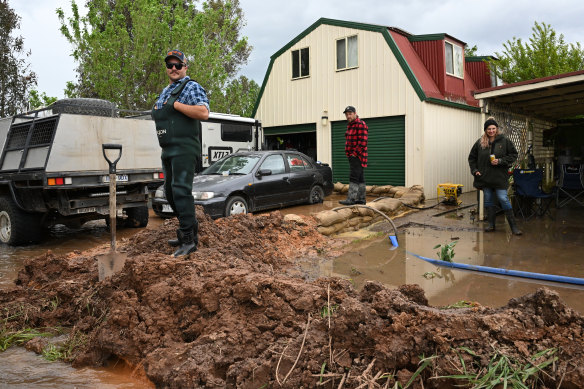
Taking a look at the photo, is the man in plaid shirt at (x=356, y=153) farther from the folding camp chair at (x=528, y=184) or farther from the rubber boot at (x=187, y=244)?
the rubber boot at (x=187, y=244)

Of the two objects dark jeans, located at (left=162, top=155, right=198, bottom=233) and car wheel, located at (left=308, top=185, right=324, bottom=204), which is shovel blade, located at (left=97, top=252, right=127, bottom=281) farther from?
car wheel, located at (left=308, top=185, right=324, bottom=204)

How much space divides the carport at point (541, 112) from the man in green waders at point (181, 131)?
24.1 feet

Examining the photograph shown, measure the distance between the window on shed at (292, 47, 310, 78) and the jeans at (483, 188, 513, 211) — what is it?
9.89 meters

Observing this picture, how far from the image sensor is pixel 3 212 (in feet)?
25.9

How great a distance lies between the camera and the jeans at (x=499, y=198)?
7.65 meters

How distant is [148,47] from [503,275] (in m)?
16.0

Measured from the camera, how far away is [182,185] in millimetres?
4227

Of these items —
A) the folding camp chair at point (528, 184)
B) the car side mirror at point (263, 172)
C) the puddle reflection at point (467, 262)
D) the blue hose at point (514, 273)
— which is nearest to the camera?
the puddle reflection at point (467, 262)

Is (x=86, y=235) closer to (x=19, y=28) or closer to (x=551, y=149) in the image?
(x=551, y=149)

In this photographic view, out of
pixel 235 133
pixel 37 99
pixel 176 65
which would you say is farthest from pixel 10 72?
pixel 176 65

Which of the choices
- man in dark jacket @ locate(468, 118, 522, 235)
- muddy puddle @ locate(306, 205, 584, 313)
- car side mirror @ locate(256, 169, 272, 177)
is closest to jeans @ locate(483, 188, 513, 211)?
man in dark jacket @ locate(468, 118, 522, 235)

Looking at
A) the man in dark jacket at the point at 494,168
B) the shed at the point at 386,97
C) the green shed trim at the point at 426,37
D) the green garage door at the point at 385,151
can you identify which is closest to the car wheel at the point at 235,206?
the man in dark jacket at the point at 494,168

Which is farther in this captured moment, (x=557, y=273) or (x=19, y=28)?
(x=19, y=28)

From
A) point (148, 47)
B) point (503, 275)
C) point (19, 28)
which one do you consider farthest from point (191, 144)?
point (19, 28)
